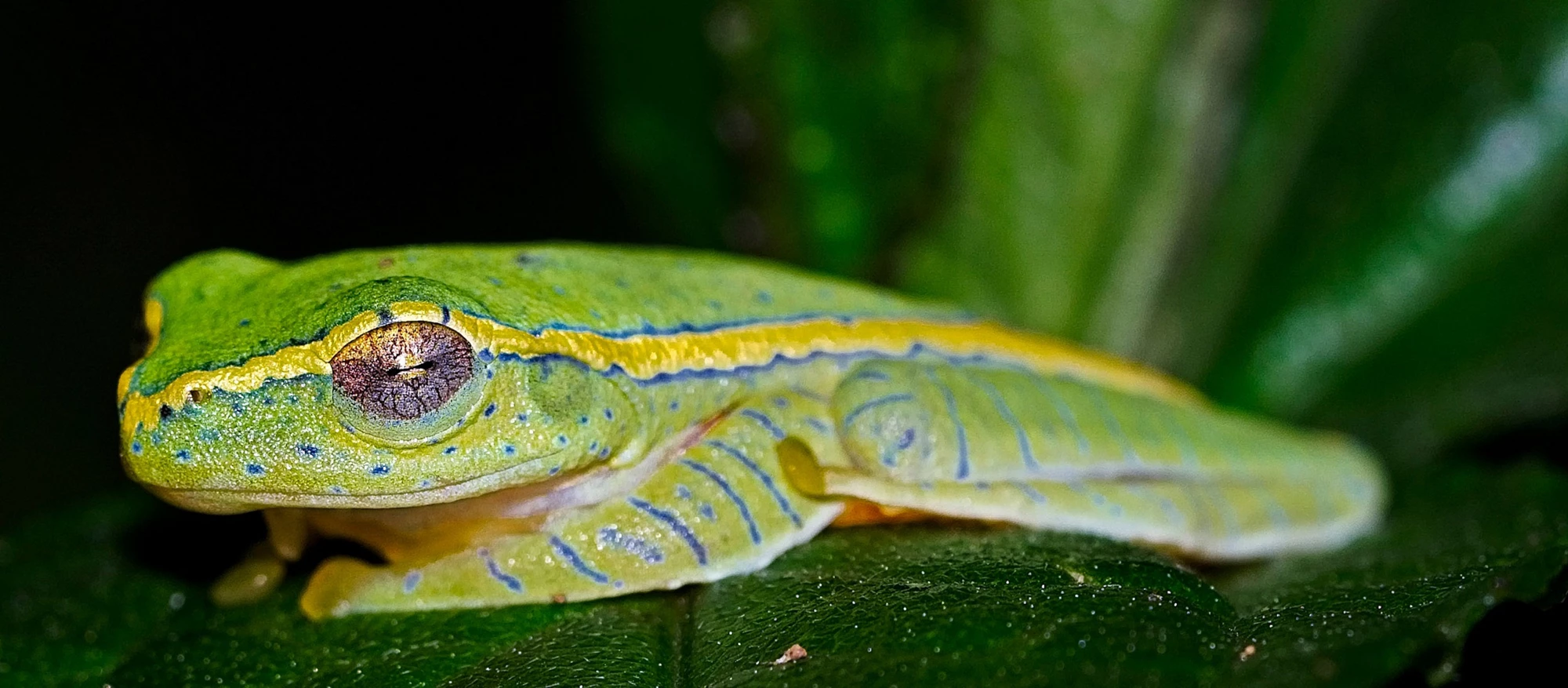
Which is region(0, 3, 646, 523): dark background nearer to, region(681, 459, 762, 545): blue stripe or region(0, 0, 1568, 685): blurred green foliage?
region(0, 0, 1568, 685): blurred green foliage

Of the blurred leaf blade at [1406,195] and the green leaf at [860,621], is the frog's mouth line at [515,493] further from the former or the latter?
the blurred leaf blade at [1406,195]

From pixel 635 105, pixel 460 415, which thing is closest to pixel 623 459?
pixel 460 415

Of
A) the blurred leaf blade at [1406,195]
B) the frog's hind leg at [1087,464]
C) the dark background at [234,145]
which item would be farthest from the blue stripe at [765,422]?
the dark background at [234,145]

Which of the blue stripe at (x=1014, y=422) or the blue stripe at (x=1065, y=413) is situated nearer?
the blue stripe at (x=1014, y=422)

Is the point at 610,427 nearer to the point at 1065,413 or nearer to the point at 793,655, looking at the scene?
the point at 793,655

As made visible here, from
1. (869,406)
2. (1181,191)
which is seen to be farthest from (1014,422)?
(1181,191)

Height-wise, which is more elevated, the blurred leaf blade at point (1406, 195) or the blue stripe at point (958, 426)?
the blurred leaf blade at point (1406, 195)

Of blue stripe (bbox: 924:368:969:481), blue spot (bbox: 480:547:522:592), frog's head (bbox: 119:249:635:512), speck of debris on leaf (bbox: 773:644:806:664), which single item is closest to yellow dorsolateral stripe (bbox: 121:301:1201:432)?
frog's head (bbox: 119:249:635:512)
